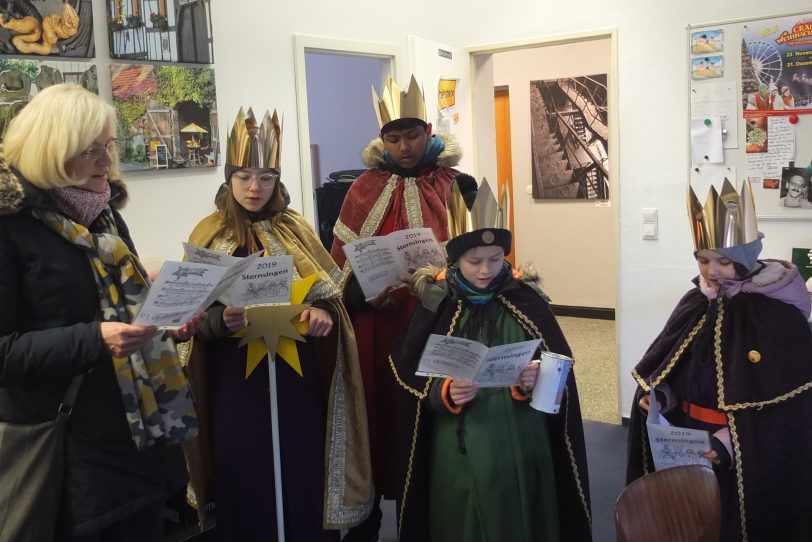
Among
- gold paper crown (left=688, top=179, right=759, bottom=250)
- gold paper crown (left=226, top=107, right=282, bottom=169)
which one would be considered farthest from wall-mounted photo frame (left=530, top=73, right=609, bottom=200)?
gold paper crown (left=226, top=107, right=282, bottom=169)

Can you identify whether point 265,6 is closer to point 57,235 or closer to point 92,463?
point 57,235

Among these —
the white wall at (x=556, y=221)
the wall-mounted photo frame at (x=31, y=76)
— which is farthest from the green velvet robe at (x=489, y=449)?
the white wall at (x=556, y=221)

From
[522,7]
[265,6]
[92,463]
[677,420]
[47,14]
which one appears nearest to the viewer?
[92,463]

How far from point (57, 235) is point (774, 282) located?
1.77 m

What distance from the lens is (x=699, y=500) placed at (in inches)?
62.2

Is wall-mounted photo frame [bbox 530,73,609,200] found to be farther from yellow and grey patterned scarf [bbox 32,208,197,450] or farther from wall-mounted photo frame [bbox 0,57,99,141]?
yellow and grey patterned scarf [bbox 32,208,197,450]

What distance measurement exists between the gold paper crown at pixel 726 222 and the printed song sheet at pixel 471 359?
613 mm

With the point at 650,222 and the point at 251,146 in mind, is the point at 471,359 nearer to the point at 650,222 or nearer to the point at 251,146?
the point at 251,146

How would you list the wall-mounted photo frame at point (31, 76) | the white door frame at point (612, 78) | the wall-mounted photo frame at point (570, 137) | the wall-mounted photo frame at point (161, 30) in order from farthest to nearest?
the wall-mounted photo frame at point (570, 137)
the white door frame at point (612, 78)
the wall-mounted photo frame at point (161, 30)
the wall-mounted photo frame at point (31, 76)

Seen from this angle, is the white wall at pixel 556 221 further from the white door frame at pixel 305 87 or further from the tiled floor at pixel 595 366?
the white door frame at pixel 305 87

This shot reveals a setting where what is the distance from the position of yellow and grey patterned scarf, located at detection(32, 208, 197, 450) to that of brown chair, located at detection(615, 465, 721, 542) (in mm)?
1051

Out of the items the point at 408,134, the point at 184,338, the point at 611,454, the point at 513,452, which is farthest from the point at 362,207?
the point at 611,454

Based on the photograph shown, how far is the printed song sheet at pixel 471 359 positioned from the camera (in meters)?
1.78

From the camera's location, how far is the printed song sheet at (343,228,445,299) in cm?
240
